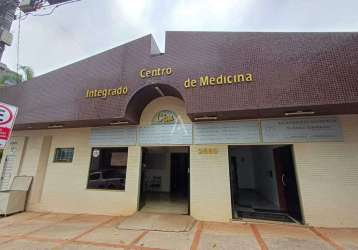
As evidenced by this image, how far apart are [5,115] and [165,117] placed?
4.03 m

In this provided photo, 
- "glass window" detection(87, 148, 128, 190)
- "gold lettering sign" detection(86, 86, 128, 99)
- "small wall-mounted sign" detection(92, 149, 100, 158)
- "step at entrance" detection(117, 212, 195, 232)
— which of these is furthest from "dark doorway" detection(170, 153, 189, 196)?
"gold lettering sign" detection(86, 86, 128, 99)

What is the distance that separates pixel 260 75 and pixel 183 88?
2112mm

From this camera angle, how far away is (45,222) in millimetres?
5465

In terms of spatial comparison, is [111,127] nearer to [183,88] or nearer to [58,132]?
[58,132]

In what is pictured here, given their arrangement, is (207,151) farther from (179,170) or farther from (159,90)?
(179,170)

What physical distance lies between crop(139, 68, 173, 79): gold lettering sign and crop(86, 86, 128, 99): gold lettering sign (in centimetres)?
70

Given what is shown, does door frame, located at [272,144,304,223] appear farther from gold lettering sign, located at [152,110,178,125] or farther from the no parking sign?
the no parking sign

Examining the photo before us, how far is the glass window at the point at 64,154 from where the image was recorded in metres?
7.01

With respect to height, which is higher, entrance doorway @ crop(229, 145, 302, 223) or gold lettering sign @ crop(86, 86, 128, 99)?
gold lettering sign @ crop(86, 86, 128, 99)

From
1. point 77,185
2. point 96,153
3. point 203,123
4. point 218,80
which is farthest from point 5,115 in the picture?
point 218,80

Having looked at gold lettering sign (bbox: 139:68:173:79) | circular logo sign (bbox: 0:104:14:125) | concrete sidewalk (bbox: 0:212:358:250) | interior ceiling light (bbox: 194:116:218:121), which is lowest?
concrete sidewalk (bbox: 0:212:358:250)

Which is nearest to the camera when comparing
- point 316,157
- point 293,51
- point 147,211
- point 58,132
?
point 293,51

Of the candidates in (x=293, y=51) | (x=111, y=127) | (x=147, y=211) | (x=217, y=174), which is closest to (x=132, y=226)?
(x=147, y=211)

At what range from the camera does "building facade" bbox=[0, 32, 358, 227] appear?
4.53 metres
